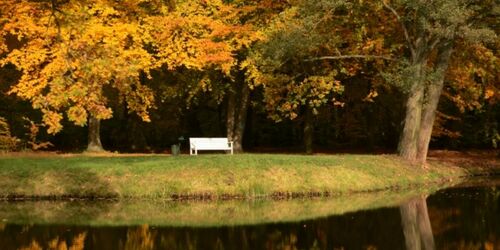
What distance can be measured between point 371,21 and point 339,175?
10.3m

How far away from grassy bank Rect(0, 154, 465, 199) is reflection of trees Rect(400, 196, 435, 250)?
3648mm

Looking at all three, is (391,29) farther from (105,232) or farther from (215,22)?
(105,232)

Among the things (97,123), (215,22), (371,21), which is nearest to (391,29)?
(371,21)

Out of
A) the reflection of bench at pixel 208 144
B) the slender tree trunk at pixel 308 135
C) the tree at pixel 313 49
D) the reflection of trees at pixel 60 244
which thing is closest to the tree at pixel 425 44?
the tree at pixel 313 49

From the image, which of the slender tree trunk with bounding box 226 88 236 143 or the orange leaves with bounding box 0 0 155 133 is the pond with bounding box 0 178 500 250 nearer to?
the orange leaves with bounding box 0 0 155 133

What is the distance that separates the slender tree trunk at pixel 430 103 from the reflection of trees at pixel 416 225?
28.3 ft

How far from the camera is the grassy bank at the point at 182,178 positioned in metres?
24.9

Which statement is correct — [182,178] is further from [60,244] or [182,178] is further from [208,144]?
[60,244]

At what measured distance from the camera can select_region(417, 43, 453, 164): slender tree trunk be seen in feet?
107

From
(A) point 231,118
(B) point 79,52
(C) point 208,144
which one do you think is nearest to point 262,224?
(B) point 79,52

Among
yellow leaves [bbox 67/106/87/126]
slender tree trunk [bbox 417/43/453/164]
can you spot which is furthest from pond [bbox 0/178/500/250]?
slender tree trunk [bbox 417/43/453/164]

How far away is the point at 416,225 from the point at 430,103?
49.9ft

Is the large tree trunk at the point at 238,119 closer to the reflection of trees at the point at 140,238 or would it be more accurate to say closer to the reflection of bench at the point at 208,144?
the reflection of bench at the point at 208,144

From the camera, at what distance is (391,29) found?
3600cm
